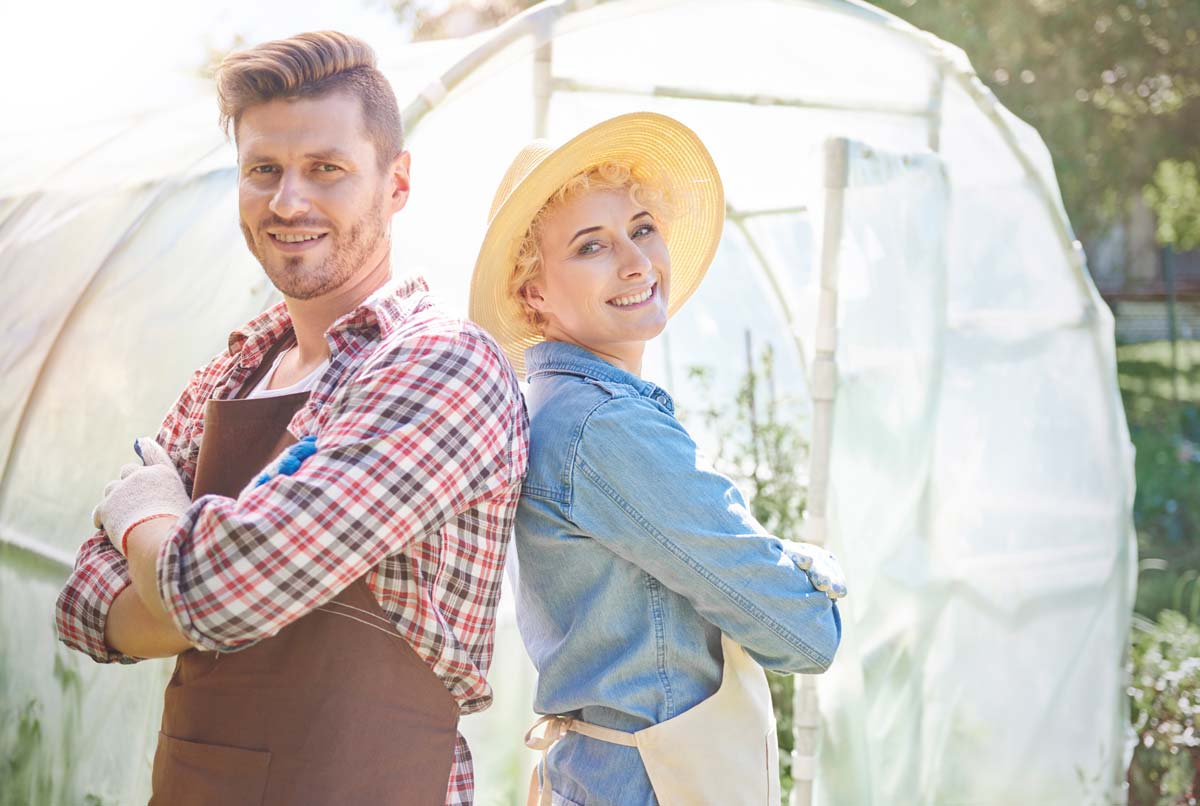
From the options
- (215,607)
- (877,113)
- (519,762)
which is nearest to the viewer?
(215,607)

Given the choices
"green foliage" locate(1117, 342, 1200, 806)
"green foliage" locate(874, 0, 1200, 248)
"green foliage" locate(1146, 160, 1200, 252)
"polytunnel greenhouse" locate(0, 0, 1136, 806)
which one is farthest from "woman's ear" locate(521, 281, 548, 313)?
"green foliage" locate(1146, 160, 1200, 252)

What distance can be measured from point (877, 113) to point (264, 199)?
257cm

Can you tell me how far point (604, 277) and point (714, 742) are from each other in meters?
0.78

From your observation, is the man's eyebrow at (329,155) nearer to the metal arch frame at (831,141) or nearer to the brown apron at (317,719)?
the brown apron at (317,719)

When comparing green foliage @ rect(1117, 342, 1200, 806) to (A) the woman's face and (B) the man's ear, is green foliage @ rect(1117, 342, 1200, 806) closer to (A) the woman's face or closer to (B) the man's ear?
(A) the woman's face

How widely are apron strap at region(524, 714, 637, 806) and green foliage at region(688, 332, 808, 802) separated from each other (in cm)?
324

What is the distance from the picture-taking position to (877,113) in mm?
4008

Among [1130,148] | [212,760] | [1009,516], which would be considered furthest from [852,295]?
[1130,148]

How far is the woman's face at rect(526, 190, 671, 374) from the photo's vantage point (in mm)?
2117

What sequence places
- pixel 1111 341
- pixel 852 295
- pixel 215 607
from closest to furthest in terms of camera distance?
pixel 215 607 → pixel 852 295 → pixel 1111 341

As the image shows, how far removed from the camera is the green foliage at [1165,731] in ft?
15.0

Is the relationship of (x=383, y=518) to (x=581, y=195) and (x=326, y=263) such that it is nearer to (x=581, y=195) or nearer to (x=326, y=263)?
(x=326, y=263)

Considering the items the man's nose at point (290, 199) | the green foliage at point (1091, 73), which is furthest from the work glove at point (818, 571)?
the green foliage at point (1091, 73)

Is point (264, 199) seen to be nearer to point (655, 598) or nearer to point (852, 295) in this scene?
point (655, 598)
